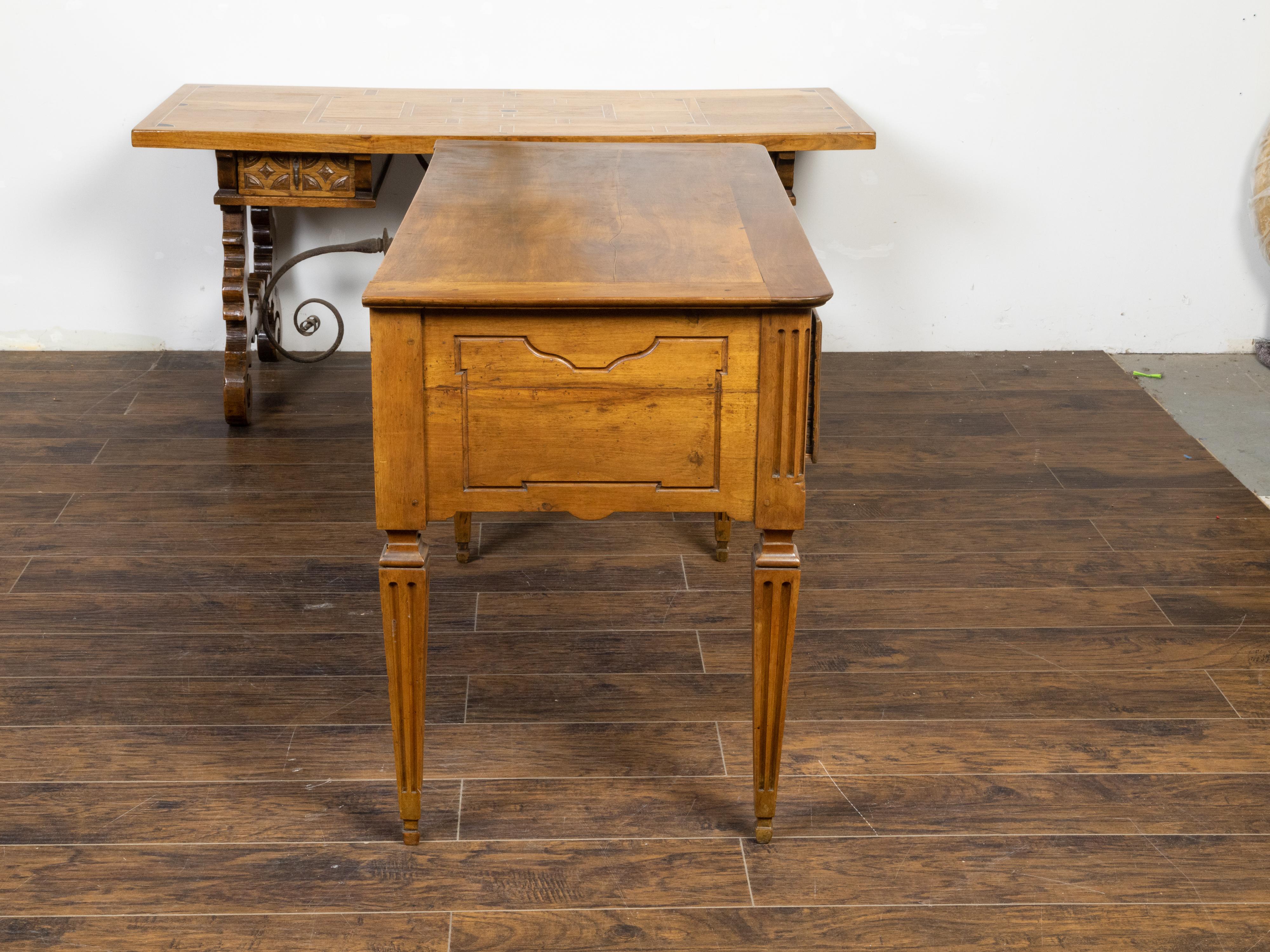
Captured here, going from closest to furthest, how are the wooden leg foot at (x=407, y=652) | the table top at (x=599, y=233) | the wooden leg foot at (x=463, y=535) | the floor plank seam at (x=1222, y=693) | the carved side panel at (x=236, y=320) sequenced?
the table top at (x=599, y=233) < the wooden leg foot at (x=407, y=652) < the floor plank seam at (x=1222, y=693) < the wooden leg foot at (x=463, y=535) < the carved side panel at (x=236, y=320)

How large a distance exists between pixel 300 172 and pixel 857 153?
158 cm

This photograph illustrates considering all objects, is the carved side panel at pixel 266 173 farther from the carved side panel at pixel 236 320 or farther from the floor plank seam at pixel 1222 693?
the floor plank seam at pixel 1222 693

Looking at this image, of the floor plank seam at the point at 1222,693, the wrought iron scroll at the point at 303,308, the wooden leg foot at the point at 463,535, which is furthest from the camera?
the wrought iron scroll at the point at 303,308

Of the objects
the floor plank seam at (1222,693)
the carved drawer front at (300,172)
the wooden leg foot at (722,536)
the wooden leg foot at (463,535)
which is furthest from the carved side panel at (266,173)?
the floor plank seam at (1222,693)

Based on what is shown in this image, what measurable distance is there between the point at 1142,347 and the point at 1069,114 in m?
0.74

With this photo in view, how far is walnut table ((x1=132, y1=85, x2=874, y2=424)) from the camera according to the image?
2908 mm

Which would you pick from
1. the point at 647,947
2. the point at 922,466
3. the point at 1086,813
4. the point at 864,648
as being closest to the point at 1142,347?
the point at 922,466

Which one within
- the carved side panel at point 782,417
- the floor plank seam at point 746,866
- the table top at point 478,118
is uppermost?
the table top at point 478,118

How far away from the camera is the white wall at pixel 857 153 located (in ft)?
11.2

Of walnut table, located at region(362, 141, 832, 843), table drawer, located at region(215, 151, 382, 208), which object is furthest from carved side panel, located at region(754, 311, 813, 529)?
table drawer, located at region(215, 151, 382, 208)

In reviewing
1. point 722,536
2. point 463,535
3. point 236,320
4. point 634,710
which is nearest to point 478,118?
point 236,320

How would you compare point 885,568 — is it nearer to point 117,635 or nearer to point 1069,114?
point 117,635

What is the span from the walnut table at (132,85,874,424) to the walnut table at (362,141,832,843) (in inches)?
50.2

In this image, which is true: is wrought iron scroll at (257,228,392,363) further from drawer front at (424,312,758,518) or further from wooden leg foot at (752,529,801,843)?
wooden leg foot at (752,529,801,843)
